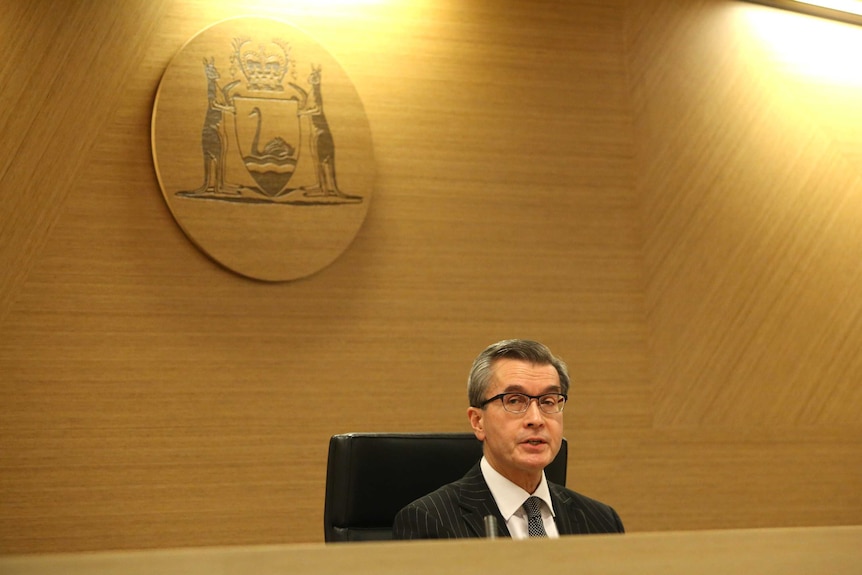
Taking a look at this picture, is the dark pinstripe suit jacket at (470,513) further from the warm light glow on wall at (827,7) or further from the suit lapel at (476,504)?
the warm light glow on wall at (827,7)

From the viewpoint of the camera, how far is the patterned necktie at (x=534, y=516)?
246 cm

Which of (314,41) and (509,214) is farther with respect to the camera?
(509,214)

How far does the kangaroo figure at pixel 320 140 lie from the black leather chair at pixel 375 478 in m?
1.62

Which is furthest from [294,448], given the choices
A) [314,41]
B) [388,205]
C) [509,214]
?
[314,41]

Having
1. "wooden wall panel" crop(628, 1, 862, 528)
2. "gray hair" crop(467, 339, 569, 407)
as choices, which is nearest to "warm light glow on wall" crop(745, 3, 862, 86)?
"wooden wall panel" crop(628, 1, 862, 528)

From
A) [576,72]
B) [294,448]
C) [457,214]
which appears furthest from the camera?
[576,72]

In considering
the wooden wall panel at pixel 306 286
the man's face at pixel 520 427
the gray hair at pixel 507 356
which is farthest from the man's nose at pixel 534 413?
the wooden wall panel at pixel 306 286

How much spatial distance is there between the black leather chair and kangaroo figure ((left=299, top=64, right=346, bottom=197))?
1616 millimetres

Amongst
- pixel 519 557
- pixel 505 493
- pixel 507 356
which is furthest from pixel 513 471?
pixel 519 557

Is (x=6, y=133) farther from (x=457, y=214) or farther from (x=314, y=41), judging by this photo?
(x=457, y=214)

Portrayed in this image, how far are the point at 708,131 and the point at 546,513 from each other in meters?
2.66

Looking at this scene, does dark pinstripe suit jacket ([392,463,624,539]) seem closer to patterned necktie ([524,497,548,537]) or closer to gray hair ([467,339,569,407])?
patterned necktie ([524,497,548,537])

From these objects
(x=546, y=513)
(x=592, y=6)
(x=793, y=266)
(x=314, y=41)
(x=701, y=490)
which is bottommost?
(x=546, y=513)

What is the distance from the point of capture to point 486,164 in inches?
167
